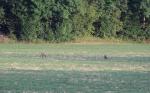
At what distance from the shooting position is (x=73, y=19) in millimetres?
68062

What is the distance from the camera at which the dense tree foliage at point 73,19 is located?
216 ft

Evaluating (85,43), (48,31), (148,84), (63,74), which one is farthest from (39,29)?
(148,84)

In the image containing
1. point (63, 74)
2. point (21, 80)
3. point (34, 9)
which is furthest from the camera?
point (34, 9)

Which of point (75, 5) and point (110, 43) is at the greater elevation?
point (75, 5)

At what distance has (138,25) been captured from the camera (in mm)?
72125

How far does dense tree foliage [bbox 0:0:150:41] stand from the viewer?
65.7 m

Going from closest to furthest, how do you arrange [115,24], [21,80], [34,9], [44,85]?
[44,85]
[21,80]
[34,9]
[115,24]

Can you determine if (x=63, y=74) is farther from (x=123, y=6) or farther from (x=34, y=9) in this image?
(x=123, y=6)

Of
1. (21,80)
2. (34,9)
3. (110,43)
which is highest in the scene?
(21,80)

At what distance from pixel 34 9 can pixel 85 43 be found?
283 inches

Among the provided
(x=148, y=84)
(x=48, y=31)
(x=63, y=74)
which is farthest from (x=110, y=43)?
(x=148, y=84)

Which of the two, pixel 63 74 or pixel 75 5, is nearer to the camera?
pixel 63 74

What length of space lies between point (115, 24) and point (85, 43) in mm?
5124

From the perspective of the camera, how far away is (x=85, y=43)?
6762 centimetres
